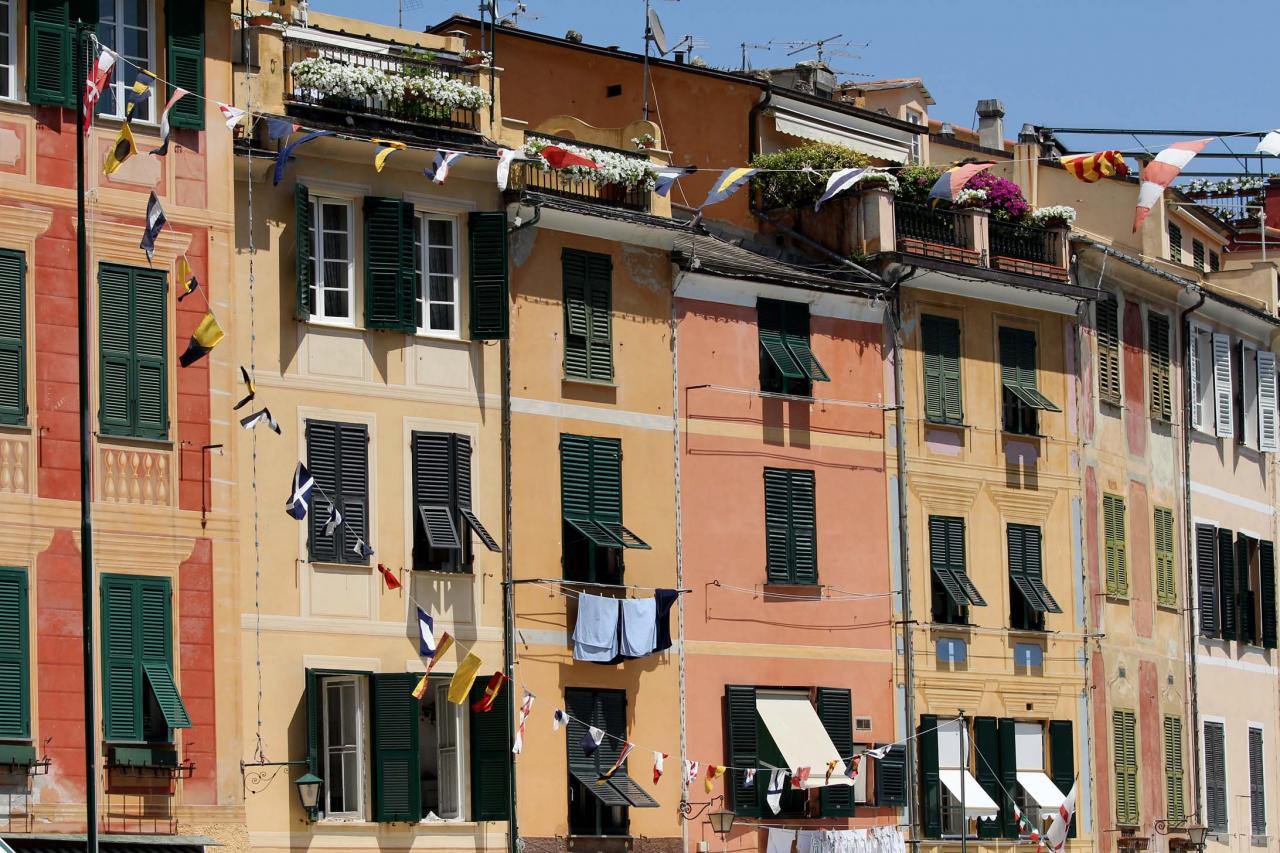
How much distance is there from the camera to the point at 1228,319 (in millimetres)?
55844

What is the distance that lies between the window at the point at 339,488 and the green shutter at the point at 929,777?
11.7m

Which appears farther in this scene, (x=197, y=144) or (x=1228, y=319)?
(x=1228, y=319)

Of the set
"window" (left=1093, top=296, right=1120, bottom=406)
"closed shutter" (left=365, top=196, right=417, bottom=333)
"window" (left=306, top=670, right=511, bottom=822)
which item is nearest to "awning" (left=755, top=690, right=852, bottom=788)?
"window" (left=306, top=670, right=511, bottom=822)

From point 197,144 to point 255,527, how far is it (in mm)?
4827

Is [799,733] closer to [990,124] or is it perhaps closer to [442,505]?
[442,505]

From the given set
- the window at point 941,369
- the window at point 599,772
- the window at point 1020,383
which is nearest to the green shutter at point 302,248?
the window at point 599,772

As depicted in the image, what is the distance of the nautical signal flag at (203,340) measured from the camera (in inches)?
1345

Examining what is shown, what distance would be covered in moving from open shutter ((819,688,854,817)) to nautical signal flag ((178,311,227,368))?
13082 millimetres

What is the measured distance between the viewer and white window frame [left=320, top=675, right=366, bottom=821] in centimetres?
3716

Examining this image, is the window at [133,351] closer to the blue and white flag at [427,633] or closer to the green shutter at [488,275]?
the blue and white flag at [427,633]

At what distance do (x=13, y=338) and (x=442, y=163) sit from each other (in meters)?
6.11

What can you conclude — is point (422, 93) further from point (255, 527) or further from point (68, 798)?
point (68, 798)

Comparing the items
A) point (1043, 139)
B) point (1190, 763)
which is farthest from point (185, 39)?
point (1043, 139)

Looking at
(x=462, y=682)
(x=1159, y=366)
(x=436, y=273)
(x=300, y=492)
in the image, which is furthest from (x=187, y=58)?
(x=1159, y=366)
